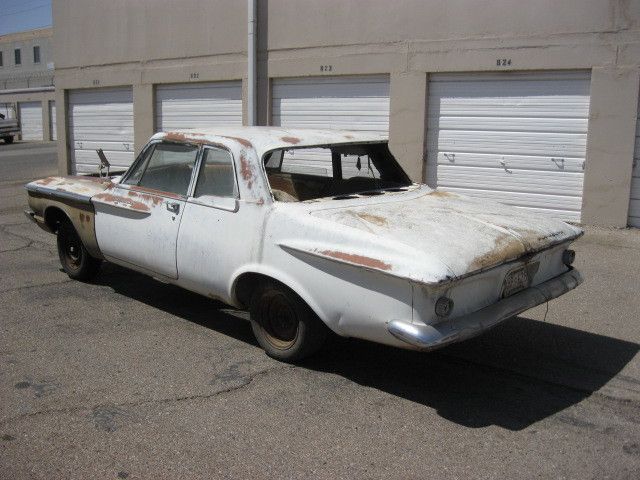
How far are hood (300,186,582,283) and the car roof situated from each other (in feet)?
2.11

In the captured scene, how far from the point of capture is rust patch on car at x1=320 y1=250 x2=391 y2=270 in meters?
4.30

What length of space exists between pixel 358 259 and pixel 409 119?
7.62 meters

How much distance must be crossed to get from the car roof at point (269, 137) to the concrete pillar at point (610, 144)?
16.8 feet

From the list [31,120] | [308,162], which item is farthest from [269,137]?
[31,120]

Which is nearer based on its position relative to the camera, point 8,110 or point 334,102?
point 334,102

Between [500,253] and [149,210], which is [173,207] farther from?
[500,253]

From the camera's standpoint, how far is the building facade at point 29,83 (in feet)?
121

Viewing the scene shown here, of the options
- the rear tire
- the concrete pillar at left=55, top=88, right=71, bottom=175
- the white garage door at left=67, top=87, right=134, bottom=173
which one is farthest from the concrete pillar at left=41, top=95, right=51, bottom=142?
the rear tire

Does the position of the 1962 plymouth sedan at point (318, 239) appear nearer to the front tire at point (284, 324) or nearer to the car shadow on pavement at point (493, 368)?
the front tire at point (284, 324)

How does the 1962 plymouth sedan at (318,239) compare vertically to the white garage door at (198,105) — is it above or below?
below

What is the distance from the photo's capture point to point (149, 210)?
19.6ft

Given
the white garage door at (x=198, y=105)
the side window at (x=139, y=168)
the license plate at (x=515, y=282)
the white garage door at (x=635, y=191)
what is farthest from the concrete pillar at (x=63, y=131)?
the license plate at (x=515, y=282)

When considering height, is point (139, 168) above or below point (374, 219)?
above

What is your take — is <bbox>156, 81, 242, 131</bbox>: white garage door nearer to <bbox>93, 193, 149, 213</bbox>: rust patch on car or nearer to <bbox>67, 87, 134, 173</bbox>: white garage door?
→ <bbox>67, 87, 134, 173</bbox>: white garage door
